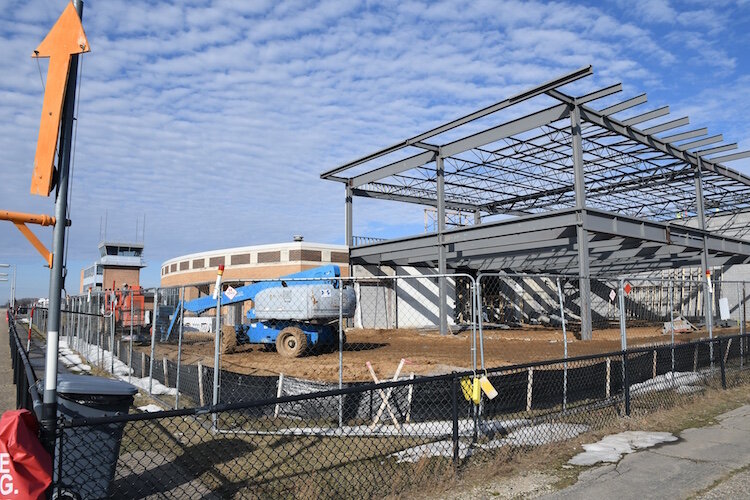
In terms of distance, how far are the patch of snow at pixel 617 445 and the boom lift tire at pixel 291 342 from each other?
8022 mm

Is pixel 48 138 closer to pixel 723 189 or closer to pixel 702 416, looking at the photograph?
pixel 702 416

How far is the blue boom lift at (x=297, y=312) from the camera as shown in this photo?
13.0 metres

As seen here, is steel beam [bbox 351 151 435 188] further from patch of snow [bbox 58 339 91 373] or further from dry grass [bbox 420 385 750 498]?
dry grass [bbox 420 385 750 498]

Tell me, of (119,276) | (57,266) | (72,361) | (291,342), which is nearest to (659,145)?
(291,342)

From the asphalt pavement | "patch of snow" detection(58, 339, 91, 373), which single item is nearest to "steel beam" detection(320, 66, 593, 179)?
"patch of snow" detection(58, 339, 91, 373)

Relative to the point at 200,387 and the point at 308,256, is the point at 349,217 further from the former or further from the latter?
the point at 200,387

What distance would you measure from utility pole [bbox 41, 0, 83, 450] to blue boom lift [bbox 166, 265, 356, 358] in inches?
348

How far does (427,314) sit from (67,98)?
26671 mm

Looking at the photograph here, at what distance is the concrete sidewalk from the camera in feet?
16.2

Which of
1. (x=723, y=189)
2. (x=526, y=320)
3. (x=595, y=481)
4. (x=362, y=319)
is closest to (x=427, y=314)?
(x=362, y=319)

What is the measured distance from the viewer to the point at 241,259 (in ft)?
111

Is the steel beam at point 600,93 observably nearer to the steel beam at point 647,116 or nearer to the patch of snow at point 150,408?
the steel beam at point 647,116

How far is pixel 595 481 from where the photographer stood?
5.22 meters

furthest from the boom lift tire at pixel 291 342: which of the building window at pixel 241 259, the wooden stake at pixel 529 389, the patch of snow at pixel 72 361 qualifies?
the building window at pixel 241 259
